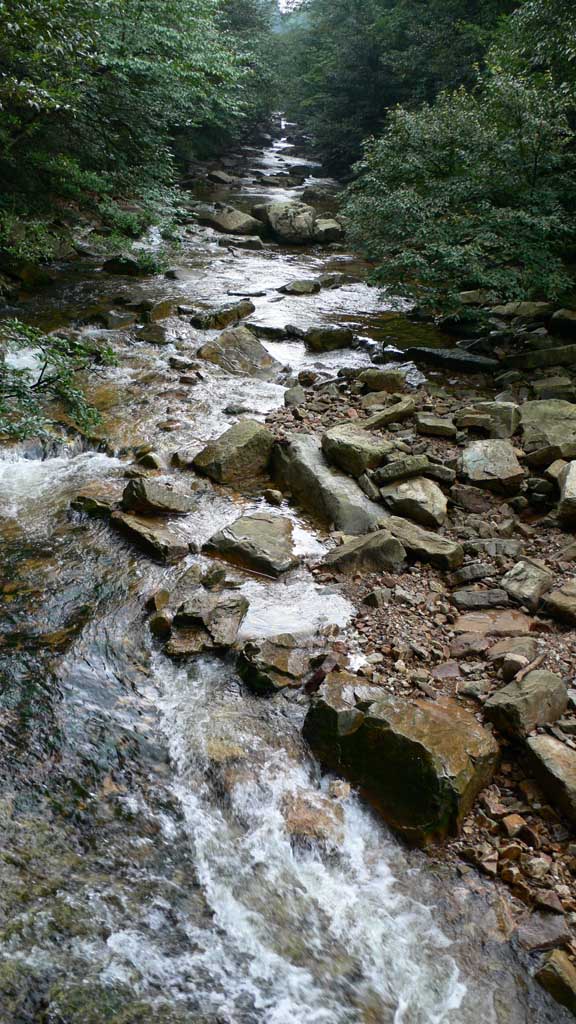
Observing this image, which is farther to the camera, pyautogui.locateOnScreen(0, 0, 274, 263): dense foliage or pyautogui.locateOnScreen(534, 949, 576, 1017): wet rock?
pyautogui.locateOnScreen(0, 0, 274, 263): dense foliage

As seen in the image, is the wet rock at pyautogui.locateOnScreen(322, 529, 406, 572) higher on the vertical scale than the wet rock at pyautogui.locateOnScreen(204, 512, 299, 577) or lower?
higher

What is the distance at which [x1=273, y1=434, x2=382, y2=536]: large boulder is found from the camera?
6.01 meters

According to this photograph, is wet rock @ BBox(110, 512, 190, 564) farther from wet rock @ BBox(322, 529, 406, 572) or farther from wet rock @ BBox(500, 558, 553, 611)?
wet rock @ BBox(500, 558, 553, 611)

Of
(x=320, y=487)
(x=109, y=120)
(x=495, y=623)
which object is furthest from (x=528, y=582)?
(x=109, y=120)

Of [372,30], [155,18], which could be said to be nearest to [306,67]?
[372,30]

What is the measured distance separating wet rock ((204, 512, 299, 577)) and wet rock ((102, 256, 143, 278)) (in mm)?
9529

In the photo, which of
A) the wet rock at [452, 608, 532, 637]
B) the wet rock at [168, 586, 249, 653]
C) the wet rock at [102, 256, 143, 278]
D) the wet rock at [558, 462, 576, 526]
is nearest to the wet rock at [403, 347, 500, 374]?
the wet rock at [558, 462, 576, 526]

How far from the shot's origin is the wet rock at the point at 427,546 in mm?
5289

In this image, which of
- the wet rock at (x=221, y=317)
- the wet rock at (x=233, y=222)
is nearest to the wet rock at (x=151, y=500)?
the wet rock at (x=221, y=317)

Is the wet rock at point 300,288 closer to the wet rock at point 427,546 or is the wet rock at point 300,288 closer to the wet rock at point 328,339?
the wet rock at point 328,339

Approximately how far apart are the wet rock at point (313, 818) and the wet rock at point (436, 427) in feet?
15.2

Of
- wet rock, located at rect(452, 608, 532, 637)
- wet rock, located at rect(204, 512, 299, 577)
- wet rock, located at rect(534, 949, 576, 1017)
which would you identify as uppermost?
wet rock, located at rect(452, 608, 532, 637)

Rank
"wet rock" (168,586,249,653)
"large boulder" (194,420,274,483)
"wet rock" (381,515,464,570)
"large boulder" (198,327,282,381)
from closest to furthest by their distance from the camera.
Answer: "wet rock" (168,586,249,653), "wet rock" (381,515,464,570), "large boulder" (194,420,274,483), "large boulder" (198,327,282,381)

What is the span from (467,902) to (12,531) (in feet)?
15.3
